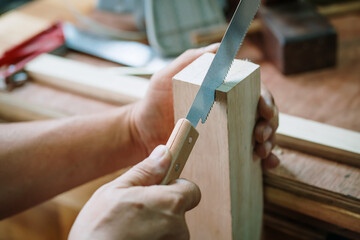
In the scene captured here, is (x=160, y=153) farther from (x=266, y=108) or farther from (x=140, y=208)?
(x=266, y=108)

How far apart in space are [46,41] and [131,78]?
34cm

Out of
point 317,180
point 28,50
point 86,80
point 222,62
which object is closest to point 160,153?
point 222,62

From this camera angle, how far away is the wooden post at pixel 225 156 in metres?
0.51

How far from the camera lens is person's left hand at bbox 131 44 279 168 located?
59 cm

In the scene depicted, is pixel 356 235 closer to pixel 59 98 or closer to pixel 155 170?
pixel 155 170

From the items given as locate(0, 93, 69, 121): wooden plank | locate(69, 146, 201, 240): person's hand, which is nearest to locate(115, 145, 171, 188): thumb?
locate(69, 146, 201, 240): person's hand

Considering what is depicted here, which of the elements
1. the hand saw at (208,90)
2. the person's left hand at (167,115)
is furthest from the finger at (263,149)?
the hand saw at (208,90)

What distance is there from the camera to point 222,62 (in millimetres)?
499

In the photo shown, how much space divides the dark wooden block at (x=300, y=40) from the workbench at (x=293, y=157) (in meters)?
0.03

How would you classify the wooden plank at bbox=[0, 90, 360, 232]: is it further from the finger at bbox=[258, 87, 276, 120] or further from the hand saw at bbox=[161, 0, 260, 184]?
the hand saw at bbox=[161, 0, 260, 184]

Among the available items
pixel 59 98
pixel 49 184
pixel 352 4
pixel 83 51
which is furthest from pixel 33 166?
pixel 352 4

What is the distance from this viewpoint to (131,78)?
0.86 meters

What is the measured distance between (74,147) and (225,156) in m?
0.33

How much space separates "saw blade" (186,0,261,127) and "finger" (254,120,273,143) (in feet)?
0.40
